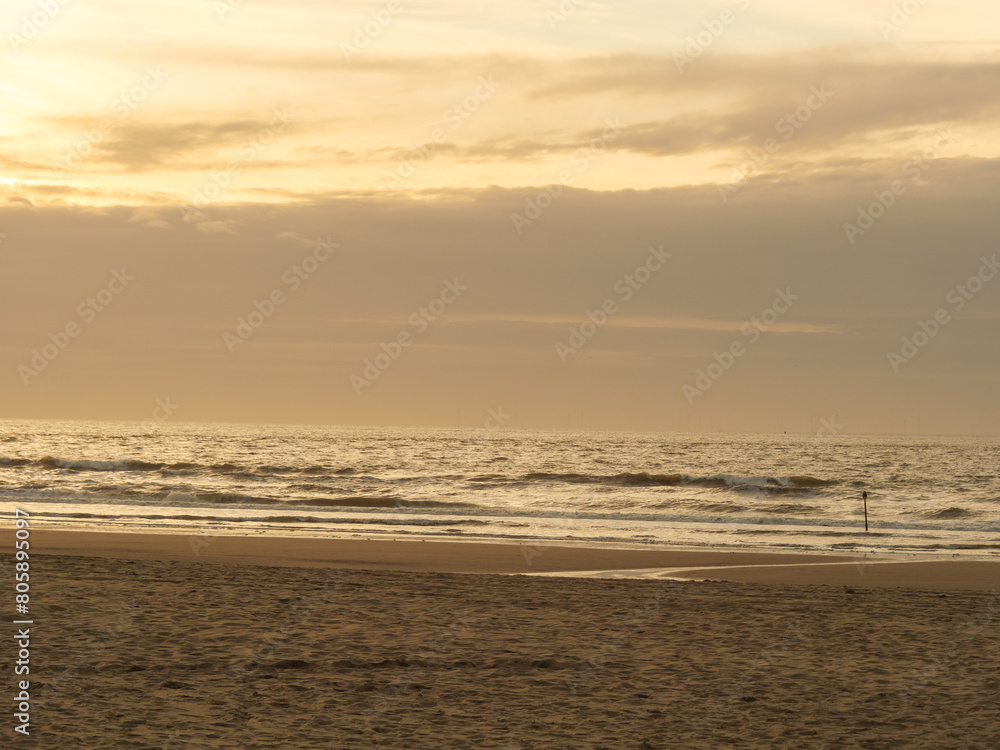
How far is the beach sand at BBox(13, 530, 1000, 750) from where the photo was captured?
738 cm

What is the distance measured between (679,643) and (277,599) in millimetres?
5849

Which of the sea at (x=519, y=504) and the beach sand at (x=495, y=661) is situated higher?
the sea at (x=519, y=504)

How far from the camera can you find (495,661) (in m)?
9.83

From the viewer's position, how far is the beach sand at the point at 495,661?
738 centimetres

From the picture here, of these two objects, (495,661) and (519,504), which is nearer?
(495,661)

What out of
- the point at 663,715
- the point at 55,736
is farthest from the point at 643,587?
the point at 55,736

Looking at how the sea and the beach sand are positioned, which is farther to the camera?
the sea

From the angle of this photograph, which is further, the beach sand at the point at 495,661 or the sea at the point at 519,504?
the sea at the point at 519,504

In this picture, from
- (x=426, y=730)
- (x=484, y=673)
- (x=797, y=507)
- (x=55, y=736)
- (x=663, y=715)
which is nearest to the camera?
(x=55, y=736)

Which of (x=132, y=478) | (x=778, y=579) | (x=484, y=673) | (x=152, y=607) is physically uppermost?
(x=132, y=478)

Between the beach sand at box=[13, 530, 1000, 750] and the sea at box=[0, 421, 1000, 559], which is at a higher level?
the sea at box=[0, 421, 1000, 559]

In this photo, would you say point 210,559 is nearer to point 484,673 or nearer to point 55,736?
point 484,673

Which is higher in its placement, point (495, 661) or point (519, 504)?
point (519, 504)

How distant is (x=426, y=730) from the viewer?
7.41 metres
